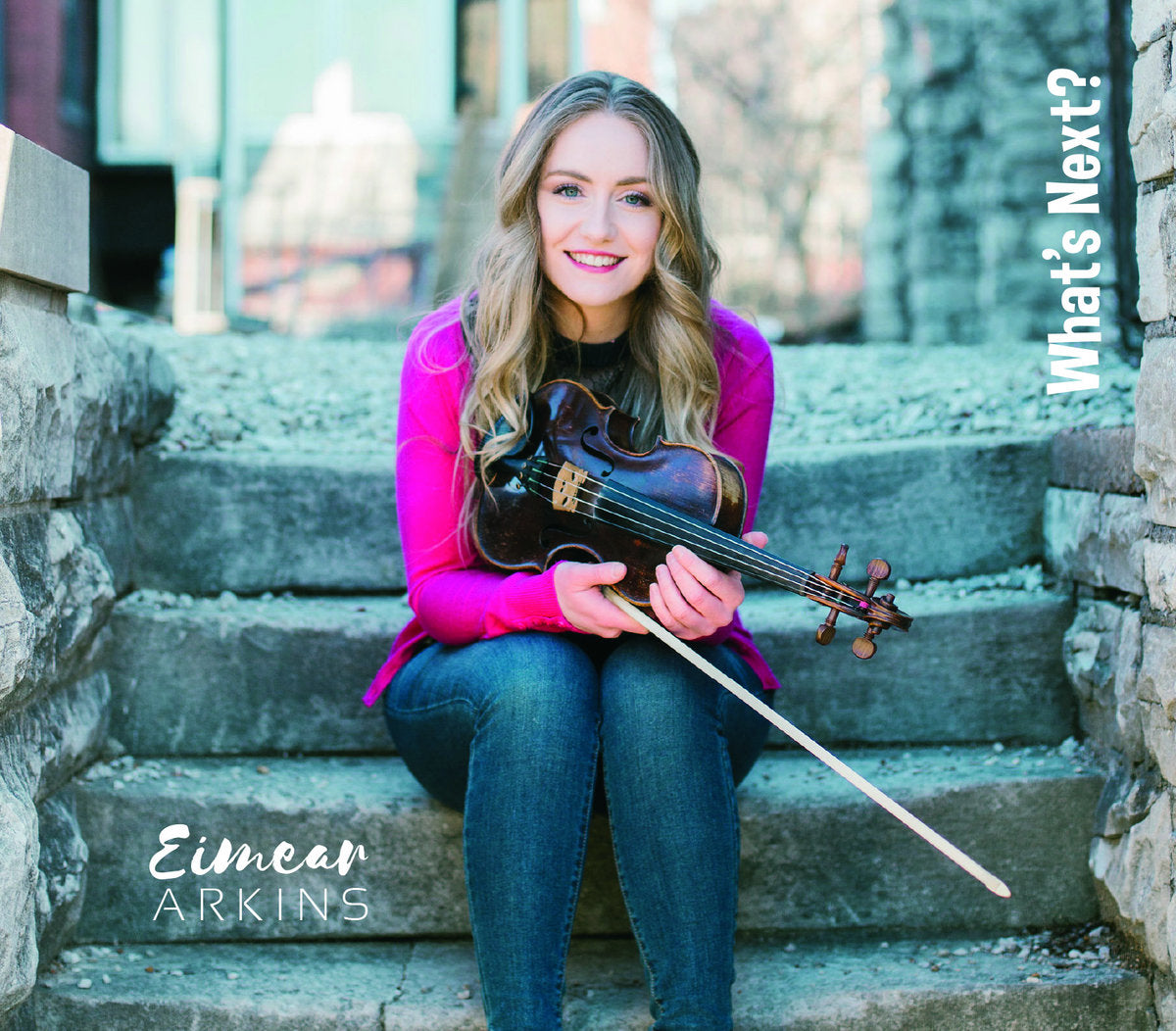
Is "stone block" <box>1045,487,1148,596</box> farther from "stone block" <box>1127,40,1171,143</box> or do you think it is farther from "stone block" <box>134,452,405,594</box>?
"stone block" <box>134,452,405,594</box>

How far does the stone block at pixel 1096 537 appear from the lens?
174cm

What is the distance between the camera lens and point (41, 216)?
61.9 inches

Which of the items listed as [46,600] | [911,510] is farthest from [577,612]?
[911,510]

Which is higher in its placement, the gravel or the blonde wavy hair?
the blonde wavy hair

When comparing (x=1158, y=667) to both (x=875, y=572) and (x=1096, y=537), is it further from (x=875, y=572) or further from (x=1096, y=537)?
(x=875, y=572)

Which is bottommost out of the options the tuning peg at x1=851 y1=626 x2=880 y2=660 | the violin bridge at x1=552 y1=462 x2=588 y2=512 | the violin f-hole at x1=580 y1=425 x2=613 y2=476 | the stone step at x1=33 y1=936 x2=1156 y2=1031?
the stone step at x1=33 y1=936 x2=1156 y2=1031

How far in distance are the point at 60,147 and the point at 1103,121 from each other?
647 cm

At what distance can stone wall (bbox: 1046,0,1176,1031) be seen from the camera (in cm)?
155

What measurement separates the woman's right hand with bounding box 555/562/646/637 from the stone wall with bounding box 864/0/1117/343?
277 cm

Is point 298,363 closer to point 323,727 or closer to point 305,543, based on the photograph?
point 305,543

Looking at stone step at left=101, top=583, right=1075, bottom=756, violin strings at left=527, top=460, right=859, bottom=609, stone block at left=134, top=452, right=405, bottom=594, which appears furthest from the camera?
stone block at left=134, top=452, right=405, bottom=594

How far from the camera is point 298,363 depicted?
3.32 m

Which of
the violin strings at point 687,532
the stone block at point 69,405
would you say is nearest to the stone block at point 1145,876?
the violin strings at point 687,532

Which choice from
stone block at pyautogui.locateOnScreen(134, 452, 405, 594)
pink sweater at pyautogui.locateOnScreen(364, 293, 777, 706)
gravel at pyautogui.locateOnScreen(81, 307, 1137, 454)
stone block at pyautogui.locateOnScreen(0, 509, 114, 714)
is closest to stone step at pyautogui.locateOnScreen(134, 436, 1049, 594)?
stone block at pyautogui.locateOnScreen(134, 452, 405, 594)
